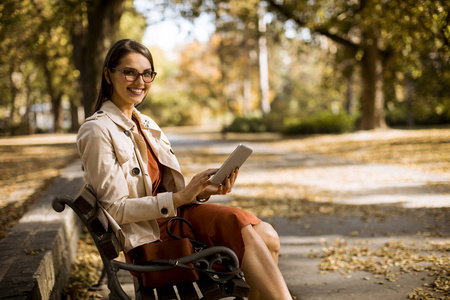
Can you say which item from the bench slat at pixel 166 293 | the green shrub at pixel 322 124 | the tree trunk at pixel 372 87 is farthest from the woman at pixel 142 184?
the green shrub at pixel 322 124

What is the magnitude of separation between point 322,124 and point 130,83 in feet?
70.8

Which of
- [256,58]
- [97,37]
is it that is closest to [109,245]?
[97,37]

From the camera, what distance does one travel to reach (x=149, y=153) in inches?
117

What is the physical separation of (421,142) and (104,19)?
11492 millimetres

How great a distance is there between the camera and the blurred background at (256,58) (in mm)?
10938

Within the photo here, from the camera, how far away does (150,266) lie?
96.1 inches

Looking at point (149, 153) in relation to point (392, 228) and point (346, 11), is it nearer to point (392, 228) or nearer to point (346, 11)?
point (392, 228)

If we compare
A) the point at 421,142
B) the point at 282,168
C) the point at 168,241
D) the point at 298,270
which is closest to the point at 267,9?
the point at 421,142

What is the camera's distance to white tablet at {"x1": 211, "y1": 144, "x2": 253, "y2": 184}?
104 inches

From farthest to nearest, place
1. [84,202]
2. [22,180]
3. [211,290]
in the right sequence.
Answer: [22,180] < [211,290] < [84,202]

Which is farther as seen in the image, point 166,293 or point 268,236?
point 268,236

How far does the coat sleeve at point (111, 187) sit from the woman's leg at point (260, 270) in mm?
477

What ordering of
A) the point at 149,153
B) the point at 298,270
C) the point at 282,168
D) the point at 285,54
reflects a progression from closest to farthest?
the point at 149,153 → the point at 298,270 → the point at 282,168 → the point at 285,54

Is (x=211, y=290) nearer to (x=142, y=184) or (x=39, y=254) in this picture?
(x=142, y=184)
